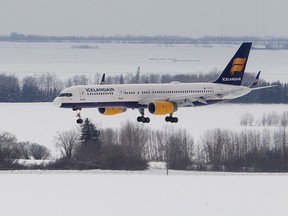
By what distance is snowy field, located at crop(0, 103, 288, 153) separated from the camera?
96500 millimetres

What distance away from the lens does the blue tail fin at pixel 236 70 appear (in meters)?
74.4

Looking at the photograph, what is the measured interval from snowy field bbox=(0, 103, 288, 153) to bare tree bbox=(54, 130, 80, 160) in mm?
854

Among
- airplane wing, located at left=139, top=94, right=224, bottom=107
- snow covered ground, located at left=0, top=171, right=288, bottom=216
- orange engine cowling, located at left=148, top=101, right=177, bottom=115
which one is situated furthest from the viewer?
airplane wing, located at left=139, top=94, right=224, bottom=107

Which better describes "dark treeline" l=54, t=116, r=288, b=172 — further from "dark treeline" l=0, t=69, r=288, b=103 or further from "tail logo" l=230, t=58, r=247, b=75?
"dark treeline" l=0, t=69, r=288, b=103

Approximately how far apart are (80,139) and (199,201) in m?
36.6

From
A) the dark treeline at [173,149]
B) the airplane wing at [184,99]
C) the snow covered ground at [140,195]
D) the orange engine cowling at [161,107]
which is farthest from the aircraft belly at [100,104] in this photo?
the dark treeline at [173,149]

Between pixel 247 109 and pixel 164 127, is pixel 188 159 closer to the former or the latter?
pixel 164 127

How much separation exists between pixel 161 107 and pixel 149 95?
1185mm

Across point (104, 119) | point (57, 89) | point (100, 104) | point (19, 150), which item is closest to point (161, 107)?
point (100, 104)

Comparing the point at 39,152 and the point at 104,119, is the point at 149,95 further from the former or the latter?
the point at 104,119

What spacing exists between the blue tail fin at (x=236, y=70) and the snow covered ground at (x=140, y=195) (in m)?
11.9

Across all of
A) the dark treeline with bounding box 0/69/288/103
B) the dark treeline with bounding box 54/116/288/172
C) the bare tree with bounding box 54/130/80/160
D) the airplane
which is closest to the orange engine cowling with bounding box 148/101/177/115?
the airplane

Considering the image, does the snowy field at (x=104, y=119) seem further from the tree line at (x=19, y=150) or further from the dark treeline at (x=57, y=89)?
the dark treeline at (x=57, y=89)

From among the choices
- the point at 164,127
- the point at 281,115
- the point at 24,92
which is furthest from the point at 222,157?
the point at 24,92
